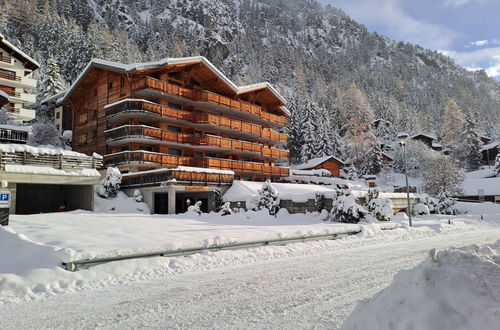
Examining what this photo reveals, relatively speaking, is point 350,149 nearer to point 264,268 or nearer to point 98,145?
point 98,145

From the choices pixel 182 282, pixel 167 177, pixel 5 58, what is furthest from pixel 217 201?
pixel 5 58

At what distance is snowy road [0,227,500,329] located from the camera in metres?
5.42

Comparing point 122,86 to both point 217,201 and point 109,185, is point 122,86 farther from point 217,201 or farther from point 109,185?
point 217,201

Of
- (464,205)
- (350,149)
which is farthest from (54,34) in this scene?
(464,205)

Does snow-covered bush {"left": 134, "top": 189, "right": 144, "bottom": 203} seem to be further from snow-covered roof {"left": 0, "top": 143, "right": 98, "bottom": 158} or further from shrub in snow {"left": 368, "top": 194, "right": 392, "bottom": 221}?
shrub in snow {"left": 368, "top": 194, "right": 392, "bottom": 221}

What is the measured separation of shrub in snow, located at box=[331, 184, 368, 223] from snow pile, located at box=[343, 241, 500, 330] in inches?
717

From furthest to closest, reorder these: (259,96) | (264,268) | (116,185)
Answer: (259,96) → (116,185) → (264,268)

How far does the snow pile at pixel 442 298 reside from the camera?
10.2ft

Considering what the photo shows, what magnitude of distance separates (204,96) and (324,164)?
2954 centimetres

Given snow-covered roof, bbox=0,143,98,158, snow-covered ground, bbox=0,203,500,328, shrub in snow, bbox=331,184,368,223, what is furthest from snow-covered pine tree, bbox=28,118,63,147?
shrub in snow, bbox=331,184,368,223

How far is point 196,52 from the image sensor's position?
105 meters

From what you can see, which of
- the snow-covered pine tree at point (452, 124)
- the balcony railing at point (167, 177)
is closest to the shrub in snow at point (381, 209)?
the balcony railing at point (167, 177)

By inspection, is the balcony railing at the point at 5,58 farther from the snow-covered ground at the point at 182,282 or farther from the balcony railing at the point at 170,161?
the snow-covered ground at the point at 182,282

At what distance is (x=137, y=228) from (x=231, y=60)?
108184 mm
